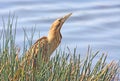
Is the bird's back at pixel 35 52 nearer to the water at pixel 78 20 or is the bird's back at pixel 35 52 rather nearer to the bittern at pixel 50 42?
the bittern at pixel 50 42

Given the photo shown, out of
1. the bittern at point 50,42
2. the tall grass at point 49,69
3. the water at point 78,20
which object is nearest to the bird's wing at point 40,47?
the bittern at point 50,42

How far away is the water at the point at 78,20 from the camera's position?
916 centimetres

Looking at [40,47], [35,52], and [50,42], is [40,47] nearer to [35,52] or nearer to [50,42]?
[35,52]

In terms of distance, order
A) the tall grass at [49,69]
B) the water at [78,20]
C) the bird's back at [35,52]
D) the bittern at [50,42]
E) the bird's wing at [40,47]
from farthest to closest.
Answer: the water at [78,20] → the bittern at [50,42] → the bird's wing at [40,47] → the bird's back at [35,52] → the tall grass at [49,69]

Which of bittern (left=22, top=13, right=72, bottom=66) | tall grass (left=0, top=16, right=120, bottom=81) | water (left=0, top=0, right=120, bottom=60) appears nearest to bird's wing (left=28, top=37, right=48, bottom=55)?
bittern (left=22, top=13, right=72, bottom=66)

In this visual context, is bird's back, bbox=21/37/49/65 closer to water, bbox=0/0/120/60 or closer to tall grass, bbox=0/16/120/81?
tall grass, bbox=0/16/120/81

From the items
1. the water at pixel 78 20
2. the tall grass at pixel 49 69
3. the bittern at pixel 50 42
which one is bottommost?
the water at pixel 78 20

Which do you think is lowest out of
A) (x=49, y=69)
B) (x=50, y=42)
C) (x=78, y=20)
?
(x=78, y=20)

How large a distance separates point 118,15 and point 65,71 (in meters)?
7.35

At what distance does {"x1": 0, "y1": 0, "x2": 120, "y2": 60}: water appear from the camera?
9.16 meters

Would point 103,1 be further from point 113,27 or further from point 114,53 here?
point 114,53

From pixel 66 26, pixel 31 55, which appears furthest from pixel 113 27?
pixel 31 55

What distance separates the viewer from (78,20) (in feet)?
36.8

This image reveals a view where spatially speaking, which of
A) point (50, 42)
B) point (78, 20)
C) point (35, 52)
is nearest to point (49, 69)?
point (35, 52)
